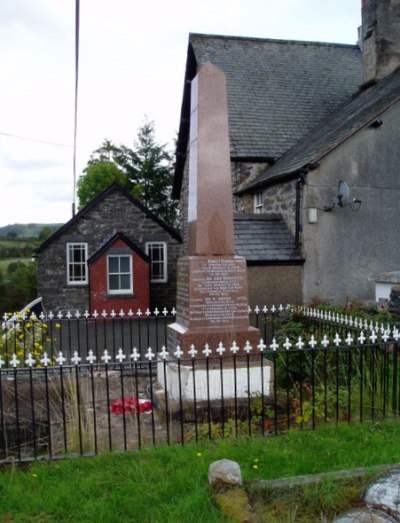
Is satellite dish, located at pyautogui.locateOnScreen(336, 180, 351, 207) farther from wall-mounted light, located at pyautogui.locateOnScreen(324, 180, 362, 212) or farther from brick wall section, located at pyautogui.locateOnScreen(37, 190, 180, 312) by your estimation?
brick wall section, located at pyautogui.locateOnScreen(37, 190, 180, 312)

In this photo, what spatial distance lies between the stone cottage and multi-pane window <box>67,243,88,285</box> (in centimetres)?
537

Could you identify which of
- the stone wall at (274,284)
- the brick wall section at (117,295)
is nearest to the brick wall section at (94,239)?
the brick wall section at (117,295)

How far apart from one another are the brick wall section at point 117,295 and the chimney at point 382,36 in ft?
30.1

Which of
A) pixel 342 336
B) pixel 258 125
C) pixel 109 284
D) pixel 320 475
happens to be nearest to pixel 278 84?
pixel 258 125

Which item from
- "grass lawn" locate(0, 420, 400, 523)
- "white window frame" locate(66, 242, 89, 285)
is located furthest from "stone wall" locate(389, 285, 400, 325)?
"white window frame" locate(66, 242, 89, 285)

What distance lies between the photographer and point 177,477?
12.5 ft

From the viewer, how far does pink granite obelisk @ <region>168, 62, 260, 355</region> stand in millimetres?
6109

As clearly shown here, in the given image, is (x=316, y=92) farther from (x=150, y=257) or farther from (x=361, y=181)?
(x=150, y=257)

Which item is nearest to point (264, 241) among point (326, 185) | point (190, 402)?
point (326, 185)

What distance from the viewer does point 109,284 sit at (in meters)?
15.6

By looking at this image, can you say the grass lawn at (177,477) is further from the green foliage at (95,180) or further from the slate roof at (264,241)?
the green foliage at (95,180)

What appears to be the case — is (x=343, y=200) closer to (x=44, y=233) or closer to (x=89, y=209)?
(x=89, y=209)

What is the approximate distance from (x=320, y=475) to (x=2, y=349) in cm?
629

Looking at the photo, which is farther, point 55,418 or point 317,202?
point 317,202
